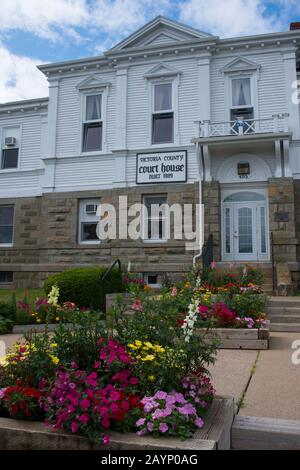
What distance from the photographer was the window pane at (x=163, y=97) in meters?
15.6

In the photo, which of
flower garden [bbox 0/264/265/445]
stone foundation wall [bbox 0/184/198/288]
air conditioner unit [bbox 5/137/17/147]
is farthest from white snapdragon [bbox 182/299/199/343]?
air conditioner unit [bbox 5/137/17/147]

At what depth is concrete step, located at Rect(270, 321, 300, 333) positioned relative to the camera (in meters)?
8.32

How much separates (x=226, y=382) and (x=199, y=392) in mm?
1625

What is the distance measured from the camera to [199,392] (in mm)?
3316

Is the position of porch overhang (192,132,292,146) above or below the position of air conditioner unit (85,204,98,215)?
above

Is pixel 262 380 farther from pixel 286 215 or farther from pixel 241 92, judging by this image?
pixel 241 92

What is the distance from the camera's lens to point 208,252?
1306 centimetres

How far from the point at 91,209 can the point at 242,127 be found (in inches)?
241

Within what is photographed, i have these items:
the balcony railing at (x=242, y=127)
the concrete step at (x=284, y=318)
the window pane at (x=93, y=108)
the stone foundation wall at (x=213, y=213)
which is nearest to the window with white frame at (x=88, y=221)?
the window pane at (x=93, y=108)

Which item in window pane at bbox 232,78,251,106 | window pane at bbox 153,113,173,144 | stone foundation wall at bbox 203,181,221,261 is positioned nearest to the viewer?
stone foundation wall at bbox 203,181,221,261

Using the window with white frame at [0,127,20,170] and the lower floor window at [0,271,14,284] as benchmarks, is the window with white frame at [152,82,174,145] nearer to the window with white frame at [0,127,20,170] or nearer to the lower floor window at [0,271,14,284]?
the window with white frame at [0,127,20,170]

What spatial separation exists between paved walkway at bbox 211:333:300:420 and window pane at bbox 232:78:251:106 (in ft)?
33.8

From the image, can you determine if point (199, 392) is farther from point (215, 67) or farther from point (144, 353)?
point (215, 67)
